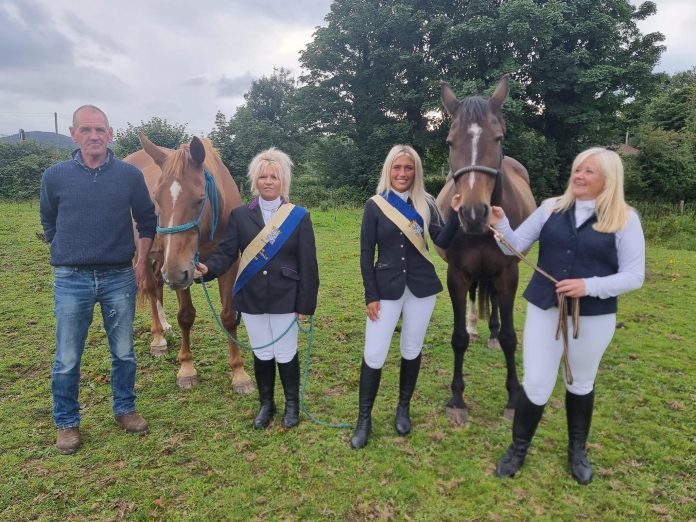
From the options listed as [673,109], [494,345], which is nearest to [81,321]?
[494,345]

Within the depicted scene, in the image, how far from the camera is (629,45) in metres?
20.2

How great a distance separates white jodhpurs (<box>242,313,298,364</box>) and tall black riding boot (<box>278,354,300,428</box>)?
70 millimetres

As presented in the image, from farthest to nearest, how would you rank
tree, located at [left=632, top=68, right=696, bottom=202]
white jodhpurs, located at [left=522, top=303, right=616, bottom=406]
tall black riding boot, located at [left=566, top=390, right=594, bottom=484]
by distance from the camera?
1. tree, located at [left=632, top=68, right=696, bottom=202]
2. tall black riding boot, located at [left=566, top=390, right=594, bottom=484]
3. white jodhpurs, located at [left=522, top=303, right=616, bottom=406]

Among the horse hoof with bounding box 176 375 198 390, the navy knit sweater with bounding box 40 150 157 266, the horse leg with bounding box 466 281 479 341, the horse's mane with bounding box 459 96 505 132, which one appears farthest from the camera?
the horse leg with bounding box 466 281 479 341

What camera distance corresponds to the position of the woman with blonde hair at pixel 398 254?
118 inches

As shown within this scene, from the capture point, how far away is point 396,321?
3070mm

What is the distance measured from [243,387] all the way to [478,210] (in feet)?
9.16

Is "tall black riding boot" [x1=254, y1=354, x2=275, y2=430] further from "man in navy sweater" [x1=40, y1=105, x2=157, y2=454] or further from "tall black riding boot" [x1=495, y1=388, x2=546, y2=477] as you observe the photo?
"tall black riding boot" [x1=495, y1=388, x2=546, y2=477]

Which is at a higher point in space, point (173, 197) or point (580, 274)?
point (173, 197)

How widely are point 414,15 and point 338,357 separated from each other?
2075 cm

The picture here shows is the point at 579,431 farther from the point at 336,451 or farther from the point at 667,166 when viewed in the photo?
the point at 667,166

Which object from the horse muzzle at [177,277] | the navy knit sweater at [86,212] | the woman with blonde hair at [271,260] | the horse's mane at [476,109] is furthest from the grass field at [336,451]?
the horse's mane at [476,109]

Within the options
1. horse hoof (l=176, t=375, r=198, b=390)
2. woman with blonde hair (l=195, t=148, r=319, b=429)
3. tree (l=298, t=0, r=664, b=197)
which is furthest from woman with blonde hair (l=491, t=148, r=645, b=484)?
tree (l=298, t=0, r=664, b=197)

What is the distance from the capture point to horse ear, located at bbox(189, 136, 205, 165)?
10.4 feet
